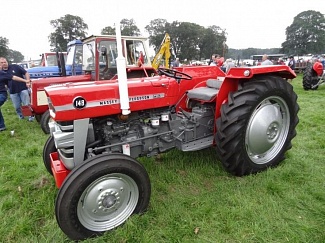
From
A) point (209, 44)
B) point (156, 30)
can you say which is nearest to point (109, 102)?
point (156, 30)

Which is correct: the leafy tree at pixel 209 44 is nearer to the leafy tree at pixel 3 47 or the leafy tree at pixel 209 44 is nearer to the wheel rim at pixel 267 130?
the leafy tree at pixel 3 47

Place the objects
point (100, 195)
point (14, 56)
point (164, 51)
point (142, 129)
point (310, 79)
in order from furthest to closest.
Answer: point (14, 56) → point (310, 79) → point (164, 51) → point (142, 129) → point (100, 195)

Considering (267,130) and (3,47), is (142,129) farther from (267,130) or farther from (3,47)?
(3,47)

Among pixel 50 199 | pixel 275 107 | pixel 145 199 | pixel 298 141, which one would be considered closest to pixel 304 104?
pixel 298 141

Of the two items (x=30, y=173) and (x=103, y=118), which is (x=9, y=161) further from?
(x=103, y=118)

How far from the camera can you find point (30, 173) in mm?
3242

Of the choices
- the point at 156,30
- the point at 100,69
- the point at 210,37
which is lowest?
the point at 100,69

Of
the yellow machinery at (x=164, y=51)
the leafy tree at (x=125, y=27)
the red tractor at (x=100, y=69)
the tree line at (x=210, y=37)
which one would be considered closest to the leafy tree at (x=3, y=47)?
the tree line at (x=210, y=37)

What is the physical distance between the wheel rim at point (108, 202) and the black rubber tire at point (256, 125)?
3.66ft

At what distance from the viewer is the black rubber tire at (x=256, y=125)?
104 inches

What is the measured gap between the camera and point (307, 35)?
199ft

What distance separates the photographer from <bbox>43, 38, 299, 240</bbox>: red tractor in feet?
6.59

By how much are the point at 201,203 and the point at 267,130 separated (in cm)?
117

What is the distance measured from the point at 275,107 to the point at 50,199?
2.72 metres
